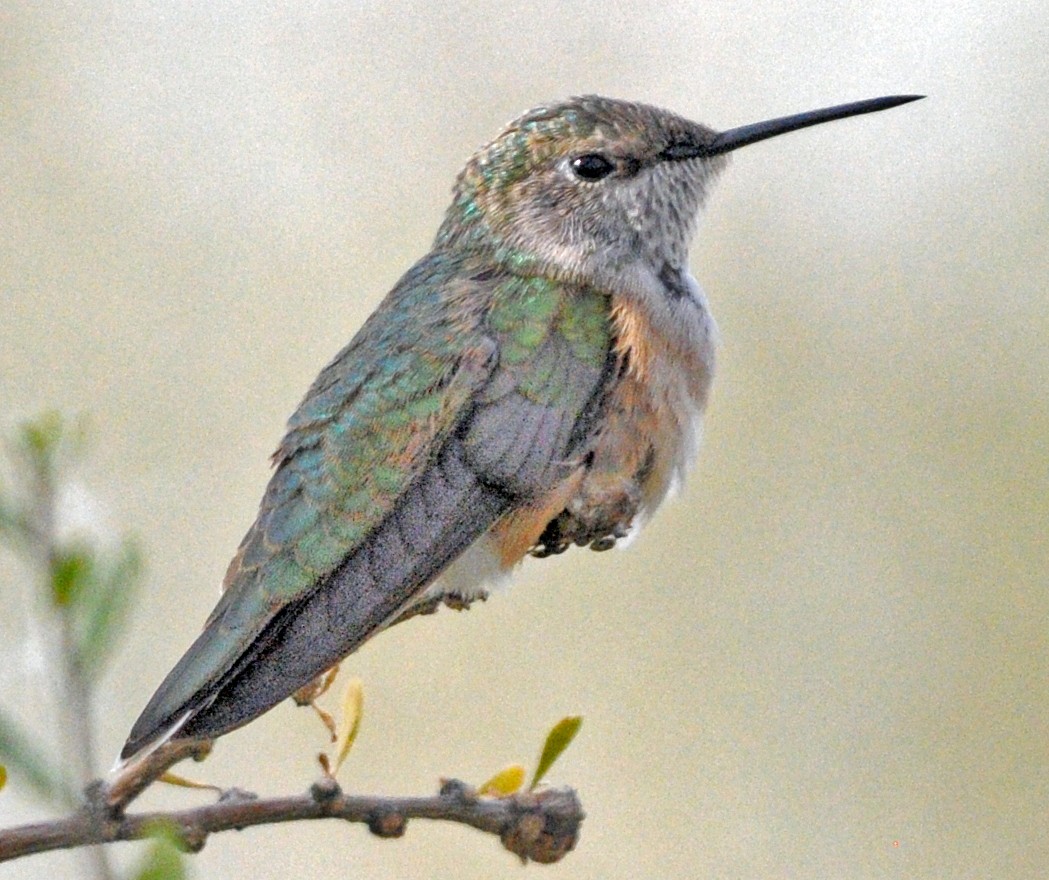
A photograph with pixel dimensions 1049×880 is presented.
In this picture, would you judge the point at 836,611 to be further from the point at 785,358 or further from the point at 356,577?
the point at 356,577

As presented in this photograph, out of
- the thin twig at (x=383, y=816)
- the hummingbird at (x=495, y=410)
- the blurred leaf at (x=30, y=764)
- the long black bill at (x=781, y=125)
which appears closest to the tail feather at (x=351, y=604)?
the hummingbird at (x=495, y=410)

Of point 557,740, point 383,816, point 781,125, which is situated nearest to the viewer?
point 383,816

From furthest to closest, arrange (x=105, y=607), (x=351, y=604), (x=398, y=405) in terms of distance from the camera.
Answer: (x=398, y=405) → (x=351, y=604) → (x=105, y=607)

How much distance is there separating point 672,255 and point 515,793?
2.13m

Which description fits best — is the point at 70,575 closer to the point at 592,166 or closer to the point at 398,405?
the point at 398,405

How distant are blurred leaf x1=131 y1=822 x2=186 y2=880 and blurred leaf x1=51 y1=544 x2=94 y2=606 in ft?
0.55

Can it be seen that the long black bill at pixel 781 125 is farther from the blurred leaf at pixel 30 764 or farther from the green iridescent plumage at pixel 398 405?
the blurred leaf at pixel 30 764

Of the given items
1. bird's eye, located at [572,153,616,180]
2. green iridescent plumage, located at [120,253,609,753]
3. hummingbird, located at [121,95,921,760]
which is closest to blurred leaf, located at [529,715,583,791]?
hummingbird, located at [121,95,921,760]

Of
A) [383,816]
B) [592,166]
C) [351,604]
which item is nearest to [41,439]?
[383,816]

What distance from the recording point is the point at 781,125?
3826 millimetres

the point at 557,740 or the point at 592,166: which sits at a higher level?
the point at 592,166

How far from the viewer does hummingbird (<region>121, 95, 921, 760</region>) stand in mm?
2713

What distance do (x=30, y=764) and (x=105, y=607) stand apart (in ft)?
0.36

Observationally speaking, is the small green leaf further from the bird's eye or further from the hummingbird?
the bird's eye
